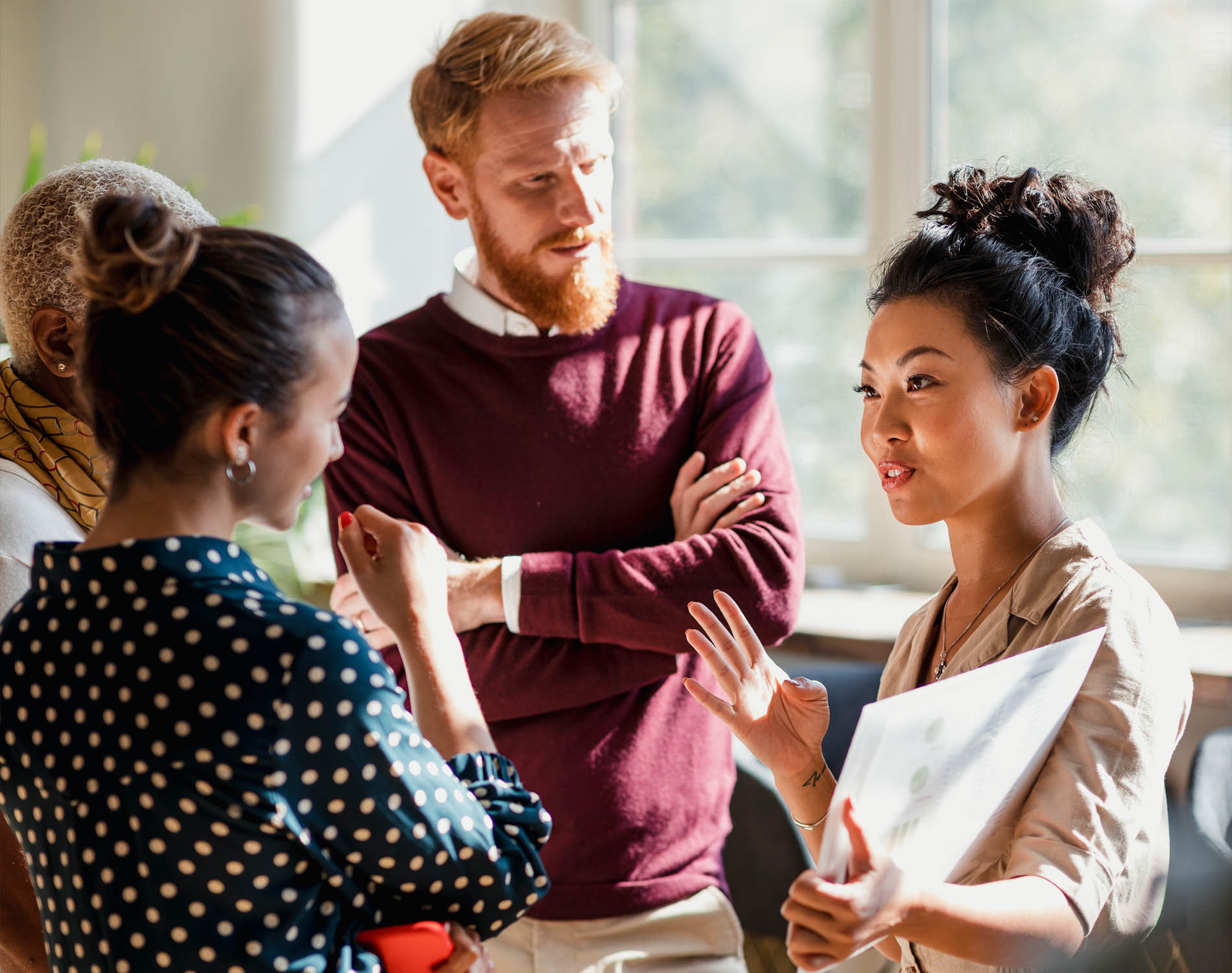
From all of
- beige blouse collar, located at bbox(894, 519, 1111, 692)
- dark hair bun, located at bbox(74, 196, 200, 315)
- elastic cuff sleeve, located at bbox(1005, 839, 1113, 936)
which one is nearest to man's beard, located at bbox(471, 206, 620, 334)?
beige blouse collar, located at bbox(894, 519, 1111, 692)

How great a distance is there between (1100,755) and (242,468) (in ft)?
2.66

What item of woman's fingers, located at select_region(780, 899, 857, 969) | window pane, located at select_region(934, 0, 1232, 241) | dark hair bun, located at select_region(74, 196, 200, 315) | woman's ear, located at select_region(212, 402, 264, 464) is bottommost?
woman's fingers, located at select_region(780, 899, 857, 969)

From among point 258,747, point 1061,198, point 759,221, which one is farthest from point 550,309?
point 759,221

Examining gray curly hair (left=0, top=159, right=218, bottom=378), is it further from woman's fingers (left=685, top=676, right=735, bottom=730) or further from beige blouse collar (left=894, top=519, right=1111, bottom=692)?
beige blouse collar (left=894, top=519, right=1111, bottom=692)

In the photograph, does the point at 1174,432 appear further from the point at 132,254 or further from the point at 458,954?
the point at 132,254

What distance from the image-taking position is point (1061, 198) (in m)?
1.38

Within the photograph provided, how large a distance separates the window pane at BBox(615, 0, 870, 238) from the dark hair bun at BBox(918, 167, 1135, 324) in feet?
5.77

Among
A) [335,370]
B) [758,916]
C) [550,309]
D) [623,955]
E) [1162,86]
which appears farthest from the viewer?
[1162,86]

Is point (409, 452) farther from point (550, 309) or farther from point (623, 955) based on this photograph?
A: point (623, 955)

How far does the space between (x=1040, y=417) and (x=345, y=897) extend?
89cm

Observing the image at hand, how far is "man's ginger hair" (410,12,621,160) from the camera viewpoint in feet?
5.76

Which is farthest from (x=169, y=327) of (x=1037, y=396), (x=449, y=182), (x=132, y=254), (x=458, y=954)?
(x=449, y=182)

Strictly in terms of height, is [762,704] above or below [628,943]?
above

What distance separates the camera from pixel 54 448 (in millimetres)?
1303
